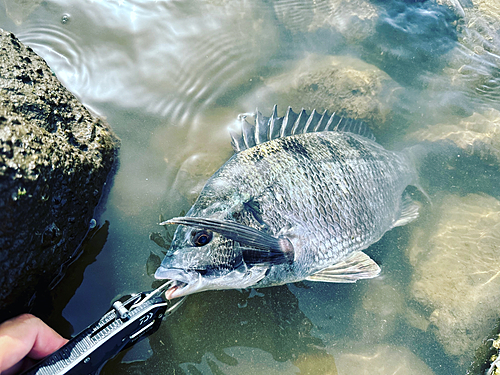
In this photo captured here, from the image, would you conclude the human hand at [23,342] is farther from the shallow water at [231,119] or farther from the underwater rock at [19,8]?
the underwater rock at [19,8]

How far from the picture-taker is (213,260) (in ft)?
7.68

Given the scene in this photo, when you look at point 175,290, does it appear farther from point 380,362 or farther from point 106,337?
A: point 380,362

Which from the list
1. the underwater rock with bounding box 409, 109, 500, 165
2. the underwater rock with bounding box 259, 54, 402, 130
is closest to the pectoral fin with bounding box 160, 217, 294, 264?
the underwater rock with bounding box 259, 54, 402, 130

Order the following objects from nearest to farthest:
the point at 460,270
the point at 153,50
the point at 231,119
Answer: the point at 460,270 → the point at 231,119 → the point at 153,50

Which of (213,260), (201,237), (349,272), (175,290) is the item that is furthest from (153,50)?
(349,272)

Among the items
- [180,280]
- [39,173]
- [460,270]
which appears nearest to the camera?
[39,173]

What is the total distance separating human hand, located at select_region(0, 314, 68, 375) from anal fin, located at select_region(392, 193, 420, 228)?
122 inches

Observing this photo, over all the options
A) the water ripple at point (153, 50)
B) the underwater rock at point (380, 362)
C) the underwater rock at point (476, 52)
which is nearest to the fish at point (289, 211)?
the underwater rock at point (380, 362)

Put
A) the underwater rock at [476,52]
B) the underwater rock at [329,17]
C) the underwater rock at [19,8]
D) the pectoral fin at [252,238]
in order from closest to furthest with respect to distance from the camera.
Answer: the pectoral fin at [252,238], the underwater rock at [19,8], the underwater rock at [476,52], the underwater rock at [329,17]

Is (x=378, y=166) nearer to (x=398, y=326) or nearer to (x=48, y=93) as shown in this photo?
(x=398, y=326)

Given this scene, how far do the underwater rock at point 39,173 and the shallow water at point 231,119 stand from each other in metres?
0.30

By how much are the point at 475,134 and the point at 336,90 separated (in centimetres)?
184

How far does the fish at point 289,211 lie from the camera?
2.36m

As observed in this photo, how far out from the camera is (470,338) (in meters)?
2.97
